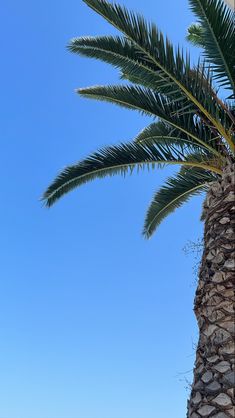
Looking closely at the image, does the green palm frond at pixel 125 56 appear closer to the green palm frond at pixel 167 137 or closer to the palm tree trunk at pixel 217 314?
the green palm frond at pixel 167 137

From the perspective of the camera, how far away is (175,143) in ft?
23.7

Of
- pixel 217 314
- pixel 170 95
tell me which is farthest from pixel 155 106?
pixel 217 314

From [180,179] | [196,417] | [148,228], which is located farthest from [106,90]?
[196,417]

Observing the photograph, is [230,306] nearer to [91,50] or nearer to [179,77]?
[179,77]

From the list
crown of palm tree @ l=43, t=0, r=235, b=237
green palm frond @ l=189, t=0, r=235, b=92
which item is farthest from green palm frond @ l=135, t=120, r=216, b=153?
green palm frond @ l=189, t=0, r=235, b=92

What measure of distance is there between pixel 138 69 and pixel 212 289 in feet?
11.3

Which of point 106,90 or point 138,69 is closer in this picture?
point 138,69

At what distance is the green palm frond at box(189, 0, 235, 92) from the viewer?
6285 millimetres

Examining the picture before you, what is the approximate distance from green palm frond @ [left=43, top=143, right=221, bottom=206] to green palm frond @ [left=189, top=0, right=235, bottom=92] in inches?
49.0

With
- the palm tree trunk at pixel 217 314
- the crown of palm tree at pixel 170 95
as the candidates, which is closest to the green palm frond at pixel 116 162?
the crown of palm tree at pixel 170 95

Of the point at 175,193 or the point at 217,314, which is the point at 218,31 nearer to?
the point at 175,193

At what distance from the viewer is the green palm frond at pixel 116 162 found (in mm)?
7031

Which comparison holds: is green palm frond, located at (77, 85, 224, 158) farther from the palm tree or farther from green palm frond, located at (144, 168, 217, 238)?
green palm frond, located at (144, 168, 217, 238)

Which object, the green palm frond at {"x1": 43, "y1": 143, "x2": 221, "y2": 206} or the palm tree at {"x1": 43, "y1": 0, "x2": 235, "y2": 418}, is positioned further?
the green palm frond at {"x1": 43, "y1": 143, "x2": 221, "y2": 206}
